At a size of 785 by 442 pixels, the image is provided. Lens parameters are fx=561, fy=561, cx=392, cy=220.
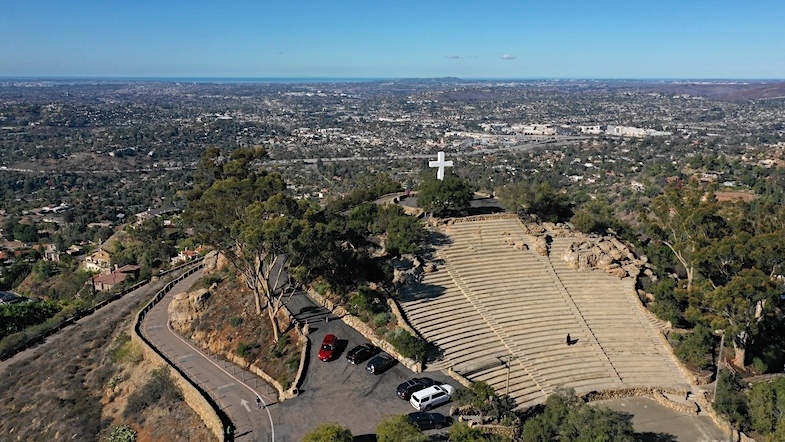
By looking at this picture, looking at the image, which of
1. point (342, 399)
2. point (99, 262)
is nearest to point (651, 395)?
point (342, 399)

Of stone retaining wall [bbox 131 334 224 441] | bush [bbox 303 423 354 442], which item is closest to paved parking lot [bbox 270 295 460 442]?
stone retaining wall [bbox 131 334 224 441]

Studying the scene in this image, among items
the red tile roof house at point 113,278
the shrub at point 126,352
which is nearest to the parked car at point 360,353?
the shrub at point 126,352

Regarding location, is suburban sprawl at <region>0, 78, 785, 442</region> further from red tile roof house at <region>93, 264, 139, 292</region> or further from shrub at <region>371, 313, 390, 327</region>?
red tile roof house at <region>93, 264, 139, 292</region>

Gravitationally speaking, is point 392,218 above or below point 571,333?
above

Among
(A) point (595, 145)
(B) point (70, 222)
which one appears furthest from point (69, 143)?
(A) point (595, 145)

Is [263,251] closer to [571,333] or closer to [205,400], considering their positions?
[205,400]
